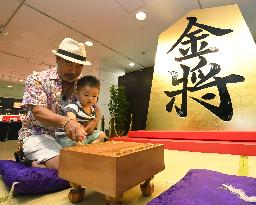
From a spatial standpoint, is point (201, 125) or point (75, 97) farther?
point (201, 125)

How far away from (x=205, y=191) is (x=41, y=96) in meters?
1.29

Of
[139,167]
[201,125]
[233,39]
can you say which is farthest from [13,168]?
[233,39]

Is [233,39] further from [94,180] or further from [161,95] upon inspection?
[94,180]

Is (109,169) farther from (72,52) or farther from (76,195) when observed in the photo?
(72,52)

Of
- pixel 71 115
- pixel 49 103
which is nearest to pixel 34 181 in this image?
pixel 71 115

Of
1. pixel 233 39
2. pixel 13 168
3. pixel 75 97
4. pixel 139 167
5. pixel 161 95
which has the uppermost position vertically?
pixel 233 39

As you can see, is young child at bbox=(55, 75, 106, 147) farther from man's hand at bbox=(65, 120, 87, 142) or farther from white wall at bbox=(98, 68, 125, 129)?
white wall at bbox=(98, 68, 125, 129)

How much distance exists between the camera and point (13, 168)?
4.35 feet

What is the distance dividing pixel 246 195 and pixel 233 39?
3.18m

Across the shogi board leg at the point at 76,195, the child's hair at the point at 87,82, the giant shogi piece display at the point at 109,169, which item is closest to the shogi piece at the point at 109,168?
the giant shogi piece display at the point at 109,169

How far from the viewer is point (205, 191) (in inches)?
35.9

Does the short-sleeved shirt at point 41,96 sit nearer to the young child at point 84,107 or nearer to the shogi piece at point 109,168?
the young child at point 84,107

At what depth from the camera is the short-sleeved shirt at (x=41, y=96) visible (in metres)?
1.55

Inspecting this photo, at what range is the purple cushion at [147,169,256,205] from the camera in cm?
82
